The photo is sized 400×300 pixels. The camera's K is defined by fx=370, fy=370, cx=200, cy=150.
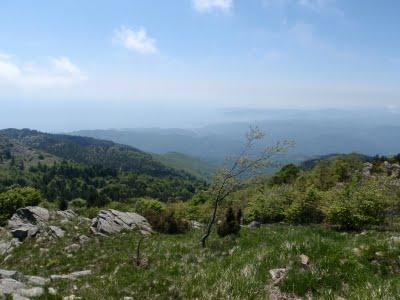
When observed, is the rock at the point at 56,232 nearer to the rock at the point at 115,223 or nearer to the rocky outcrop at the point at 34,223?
the rocky outcrop at the point at 34,223

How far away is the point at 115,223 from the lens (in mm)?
35969

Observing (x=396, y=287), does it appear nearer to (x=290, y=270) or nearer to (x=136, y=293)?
(x=290, y=270)

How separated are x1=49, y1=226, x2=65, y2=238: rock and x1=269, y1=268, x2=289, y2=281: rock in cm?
2712

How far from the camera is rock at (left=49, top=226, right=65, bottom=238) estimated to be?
34.4 metres

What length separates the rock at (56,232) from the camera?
34384 mm

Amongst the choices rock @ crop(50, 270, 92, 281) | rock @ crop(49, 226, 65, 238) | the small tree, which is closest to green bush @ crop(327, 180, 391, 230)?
the small tree

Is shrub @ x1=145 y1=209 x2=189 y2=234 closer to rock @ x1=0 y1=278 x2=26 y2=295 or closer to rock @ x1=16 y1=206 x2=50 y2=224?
rock @ x1=16 y1=206 x2=50 y2=224

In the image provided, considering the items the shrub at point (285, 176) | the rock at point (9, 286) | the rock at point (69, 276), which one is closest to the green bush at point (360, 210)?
the rock at point (69, 276)

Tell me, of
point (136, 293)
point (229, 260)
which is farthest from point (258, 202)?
point (136, 293)

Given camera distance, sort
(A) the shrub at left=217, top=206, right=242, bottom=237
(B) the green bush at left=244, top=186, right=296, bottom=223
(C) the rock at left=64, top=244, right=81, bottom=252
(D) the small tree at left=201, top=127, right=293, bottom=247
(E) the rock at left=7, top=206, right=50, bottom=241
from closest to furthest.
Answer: (D) the small tree at left=201, top=127, right=293, bottom=247 < (A) the shrub at left=217, top=206, right=242, bottom=237 < (C) the rock at left=64, top=244, right=81, bottom=252 < (E) the rock at left=7, top=206, right=50, bottom=241 < (B) the green bush at left=244, top=186, right=296, bottom=223

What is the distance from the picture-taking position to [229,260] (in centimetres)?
1439

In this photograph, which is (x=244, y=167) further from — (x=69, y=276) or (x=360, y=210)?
(x=69, y=276)

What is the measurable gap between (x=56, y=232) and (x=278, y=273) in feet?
91.9

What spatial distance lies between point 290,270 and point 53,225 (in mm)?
30889
